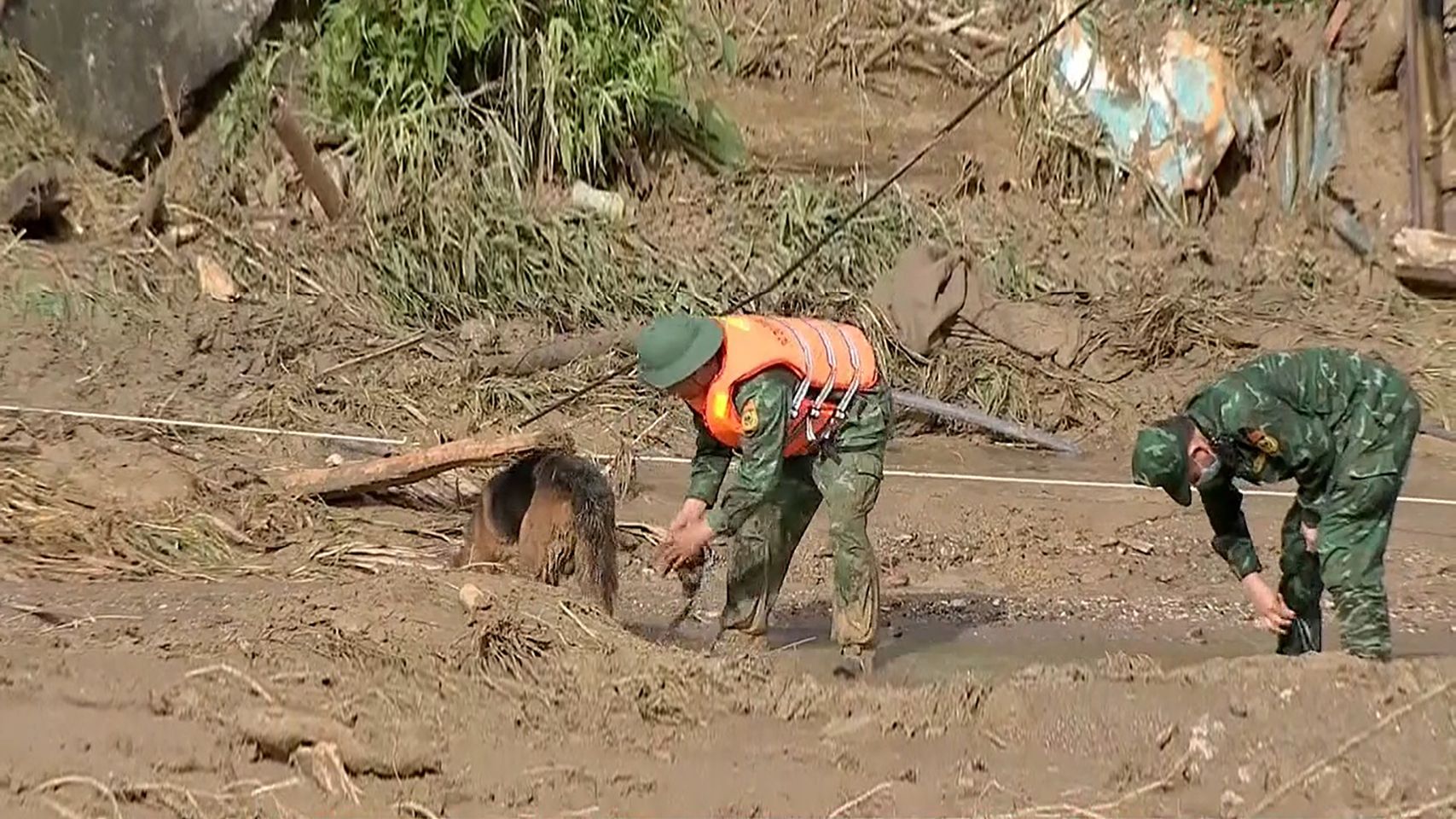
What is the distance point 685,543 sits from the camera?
652 centimetres

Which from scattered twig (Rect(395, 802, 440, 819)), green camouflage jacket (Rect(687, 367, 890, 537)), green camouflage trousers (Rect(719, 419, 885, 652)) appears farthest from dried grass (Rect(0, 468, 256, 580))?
scattered twig (Rect(395, 802, 440, 819))

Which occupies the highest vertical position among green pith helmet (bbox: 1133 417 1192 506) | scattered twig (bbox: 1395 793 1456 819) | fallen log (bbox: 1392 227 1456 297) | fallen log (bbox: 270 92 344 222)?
fallen log (bbox: 270 92 344 222)

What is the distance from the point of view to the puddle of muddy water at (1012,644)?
7398 mm

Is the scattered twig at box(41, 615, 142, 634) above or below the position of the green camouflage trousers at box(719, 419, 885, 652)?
below

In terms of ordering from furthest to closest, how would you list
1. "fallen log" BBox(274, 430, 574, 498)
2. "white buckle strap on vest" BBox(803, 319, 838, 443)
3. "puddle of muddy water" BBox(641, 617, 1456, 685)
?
1. "fallen log" BBox(274, 430, 574, 498)
2. "puddle of muddy water" BBox(641, 617, 1456, 685)
3. "white buckle strap on vest" BBox(803, 319, 838, 443)

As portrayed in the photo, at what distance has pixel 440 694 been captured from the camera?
5465 mm

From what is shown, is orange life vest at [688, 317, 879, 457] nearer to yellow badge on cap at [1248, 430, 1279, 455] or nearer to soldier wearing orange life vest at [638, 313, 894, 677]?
soldier wearing orange life vest at [638, 313, 894, 677]

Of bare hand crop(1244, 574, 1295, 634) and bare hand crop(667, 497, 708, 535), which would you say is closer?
bare hand crop(1244, 574, 1295, 634)

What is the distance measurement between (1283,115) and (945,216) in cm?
280

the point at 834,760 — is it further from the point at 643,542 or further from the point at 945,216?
the point at 945,216

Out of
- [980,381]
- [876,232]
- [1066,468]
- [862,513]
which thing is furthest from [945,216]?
[862,513]

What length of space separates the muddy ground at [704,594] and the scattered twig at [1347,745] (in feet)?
0.04

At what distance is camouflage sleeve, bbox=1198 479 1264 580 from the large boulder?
8.43m

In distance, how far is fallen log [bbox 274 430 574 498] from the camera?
8.30 metres
